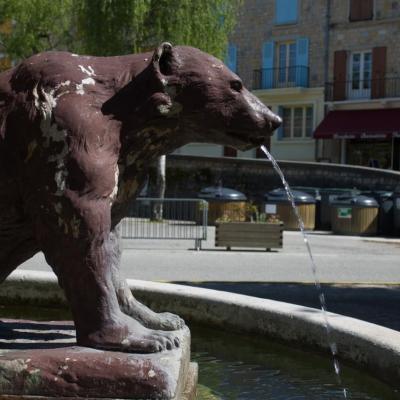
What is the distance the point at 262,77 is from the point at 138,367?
106 feet

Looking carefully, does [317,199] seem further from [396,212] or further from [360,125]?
[360,125]

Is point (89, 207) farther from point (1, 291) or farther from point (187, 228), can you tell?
point (187, 228)

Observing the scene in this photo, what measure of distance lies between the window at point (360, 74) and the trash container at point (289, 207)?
38.9ft

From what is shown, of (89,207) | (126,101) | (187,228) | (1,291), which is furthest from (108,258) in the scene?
(187,228)

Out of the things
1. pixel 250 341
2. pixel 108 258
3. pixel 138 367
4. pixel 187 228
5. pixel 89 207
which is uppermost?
pixel 89 207

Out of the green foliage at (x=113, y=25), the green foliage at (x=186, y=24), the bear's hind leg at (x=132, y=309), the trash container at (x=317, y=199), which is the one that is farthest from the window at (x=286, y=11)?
the bear's hind leg at (x=132, y=309)

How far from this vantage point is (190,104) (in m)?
3.27

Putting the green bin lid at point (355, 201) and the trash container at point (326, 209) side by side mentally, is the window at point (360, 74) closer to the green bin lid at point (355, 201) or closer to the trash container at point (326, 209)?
the trash container at point (326, 209)

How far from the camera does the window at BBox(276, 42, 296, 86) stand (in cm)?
3353

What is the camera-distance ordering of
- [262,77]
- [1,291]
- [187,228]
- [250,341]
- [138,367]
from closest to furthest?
[138,367] → [250,341] → [1,291] → [187,228] → [262,77]

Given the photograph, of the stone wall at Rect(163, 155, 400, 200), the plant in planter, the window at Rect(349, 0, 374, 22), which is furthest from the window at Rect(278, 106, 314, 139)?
the plant in planter

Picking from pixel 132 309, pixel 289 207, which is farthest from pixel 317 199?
pixel 132 309

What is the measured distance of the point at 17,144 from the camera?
3150 millimetres

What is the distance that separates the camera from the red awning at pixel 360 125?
96.5ft
